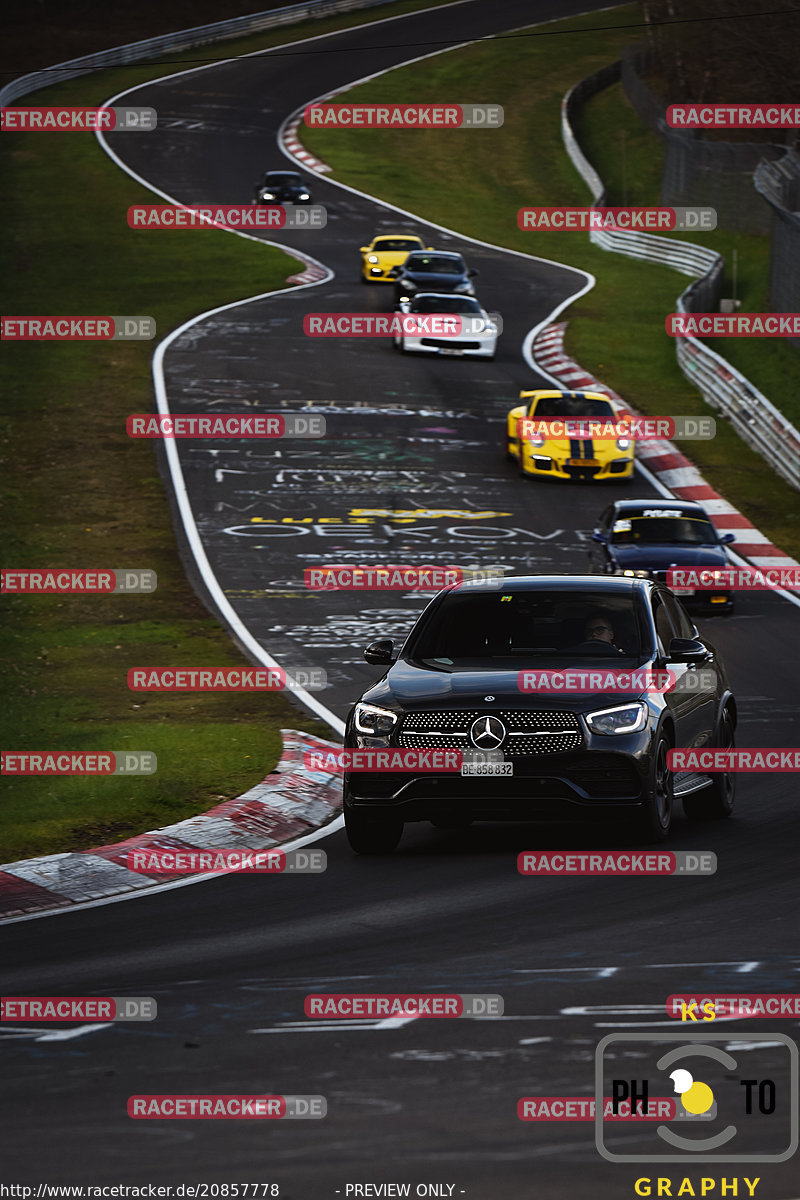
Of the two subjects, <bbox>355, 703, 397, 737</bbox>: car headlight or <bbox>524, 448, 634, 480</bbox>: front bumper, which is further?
<bbox>524, 448, 634, 480</bbox>: front bumper

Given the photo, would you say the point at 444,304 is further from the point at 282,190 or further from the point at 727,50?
the point at 727,50

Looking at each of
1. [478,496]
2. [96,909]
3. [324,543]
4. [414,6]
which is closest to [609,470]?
[478,496]

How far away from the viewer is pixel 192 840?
485 inches

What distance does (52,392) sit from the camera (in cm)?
3859

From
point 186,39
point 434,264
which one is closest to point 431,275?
point 434,264

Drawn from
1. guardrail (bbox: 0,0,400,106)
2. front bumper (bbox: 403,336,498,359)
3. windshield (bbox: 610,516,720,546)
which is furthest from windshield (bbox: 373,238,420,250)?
guardrail (bbox: 0,0,400,106)

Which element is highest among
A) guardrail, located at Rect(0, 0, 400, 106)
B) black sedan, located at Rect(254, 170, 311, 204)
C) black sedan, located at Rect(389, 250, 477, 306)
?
guardrail, located at Rect(0, 0, 400, 106)

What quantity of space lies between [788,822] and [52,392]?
28021 mm

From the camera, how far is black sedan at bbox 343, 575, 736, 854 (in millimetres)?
11617

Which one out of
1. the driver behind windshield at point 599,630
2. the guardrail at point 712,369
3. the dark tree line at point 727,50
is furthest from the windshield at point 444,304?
the driver behind windshield at point 599,630

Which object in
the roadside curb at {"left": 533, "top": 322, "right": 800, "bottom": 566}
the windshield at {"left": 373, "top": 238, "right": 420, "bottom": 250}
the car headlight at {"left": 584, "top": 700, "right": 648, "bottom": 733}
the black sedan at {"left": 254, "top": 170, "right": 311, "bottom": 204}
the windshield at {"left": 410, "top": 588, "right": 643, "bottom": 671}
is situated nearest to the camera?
the car headlight at {"left": 584, "top": 700, "right": 648, "bottom": 733}

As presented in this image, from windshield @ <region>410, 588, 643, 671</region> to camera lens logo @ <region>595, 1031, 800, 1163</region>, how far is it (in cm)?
534

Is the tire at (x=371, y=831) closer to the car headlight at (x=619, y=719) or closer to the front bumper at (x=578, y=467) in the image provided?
the car headlight at (x=619, y=719)

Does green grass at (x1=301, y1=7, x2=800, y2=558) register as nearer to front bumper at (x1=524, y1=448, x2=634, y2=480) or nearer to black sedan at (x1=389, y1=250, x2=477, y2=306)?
front bumper at (x1=524, y1=448, x2=634, y2=480)
